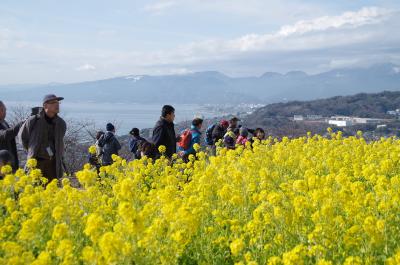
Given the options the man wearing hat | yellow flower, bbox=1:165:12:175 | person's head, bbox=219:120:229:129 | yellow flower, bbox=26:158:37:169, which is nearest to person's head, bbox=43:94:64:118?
the man wearing hat

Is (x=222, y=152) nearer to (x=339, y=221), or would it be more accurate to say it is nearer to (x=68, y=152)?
(x=339, y=221)

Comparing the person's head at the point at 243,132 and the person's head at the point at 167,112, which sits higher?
the person's head at the point at 167,112

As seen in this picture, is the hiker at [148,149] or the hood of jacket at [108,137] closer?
the hiker at [148,149]

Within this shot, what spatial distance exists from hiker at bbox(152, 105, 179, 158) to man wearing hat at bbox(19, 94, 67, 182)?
84.2 inches

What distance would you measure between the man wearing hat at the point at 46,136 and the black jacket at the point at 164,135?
2.18 metres

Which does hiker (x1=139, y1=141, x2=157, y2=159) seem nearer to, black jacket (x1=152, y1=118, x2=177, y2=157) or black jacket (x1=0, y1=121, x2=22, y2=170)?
black jacket (x1=152, y1=118, x2=177, y2=157)

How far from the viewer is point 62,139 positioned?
7105mm

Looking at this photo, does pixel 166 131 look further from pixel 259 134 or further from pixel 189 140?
pixel 259 134

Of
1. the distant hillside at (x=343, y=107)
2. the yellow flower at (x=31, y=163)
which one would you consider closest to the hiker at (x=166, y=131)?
the yellow flower at (x=31, y=163)

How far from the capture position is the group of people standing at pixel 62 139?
22.1 feet

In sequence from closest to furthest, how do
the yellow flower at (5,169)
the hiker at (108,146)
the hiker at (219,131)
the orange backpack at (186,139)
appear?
the yellow flower at (5,169) < the orange backpack at (186,139) < the hiker at (108,146) < the hiker at (219,131)

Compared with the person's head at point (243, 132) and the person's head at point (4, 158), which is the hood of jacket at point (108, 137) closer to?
the person's head at point (243, 132)

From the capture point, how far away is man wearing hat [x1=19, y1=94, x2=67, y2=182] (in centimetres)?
675

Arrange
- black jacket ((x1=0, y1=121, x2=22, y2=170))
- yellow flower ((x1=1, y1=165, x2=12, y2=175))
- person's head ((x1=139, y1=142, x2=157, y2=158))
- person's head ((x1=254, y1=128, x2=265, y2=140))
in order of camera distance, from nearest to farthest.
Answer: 1. yellow flower ((x1=1, y1=165, x2=12, y2=175))
2. black jacket ((x1=0, y1=121, x2=22, y2=170))
3. person's head ((x1=139, y1=142, x2=157, y2=158))
4. person's head ((x1=254, y1=128, x2=265, y2=140))
